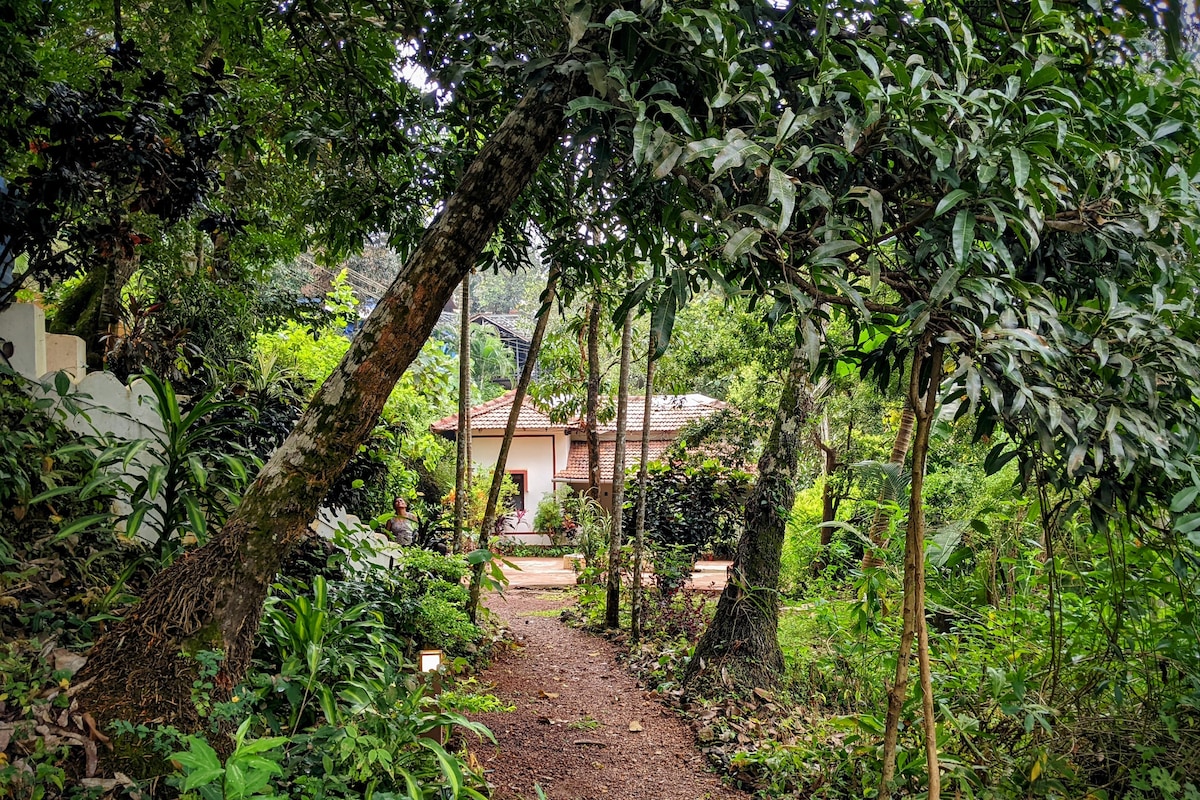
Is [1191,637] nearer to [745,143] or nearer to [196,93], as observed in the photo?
[745,143]

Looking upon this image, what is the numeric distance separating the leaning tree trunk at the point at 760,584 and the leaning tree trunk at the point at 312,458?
2.87 m

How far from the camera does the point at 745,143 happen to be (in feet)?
5.11

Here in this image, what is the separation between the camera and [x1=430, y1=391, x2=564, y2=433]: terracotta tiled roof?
56.7 ft

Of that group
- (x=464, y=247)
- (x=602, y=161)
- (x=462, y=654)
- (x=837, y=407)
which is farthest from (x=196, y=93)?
(x=837, y=407)

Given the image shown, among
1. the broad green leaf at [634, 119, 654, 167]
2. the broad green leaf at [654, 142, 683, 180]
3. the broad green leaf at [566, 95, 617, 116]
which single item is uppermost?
the broad green leaf at [566, 95, 617, 116]

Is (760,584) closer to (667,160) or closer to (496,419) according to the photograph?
(667,160)

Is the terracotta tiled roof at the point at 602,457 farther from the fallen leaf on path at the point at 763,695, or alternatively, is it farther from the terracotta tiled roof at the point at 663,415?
the fallen leaf on path at the point at 763,695

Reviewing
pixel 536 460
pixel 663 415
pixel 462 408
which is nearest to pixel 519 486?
pixel 536 460

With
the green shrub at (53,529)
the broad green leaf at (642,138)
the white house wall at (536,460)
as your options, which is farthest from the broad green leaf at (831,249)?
the white house wall at (536,460)

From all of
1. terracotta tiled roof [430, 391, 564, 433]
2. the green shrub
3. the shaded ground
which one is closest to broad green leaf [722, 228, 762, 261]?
the green shrub

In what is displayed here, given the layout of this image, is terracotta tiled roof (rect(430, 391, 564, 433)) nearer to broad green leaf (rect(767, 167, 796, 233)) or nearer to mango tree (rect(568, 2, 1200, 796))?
mango tree (rect(568, 2, 1200, 796))

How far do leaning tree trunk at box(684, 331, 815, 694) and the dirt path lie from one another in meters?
0.47

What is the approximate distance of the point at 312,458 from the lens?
2.33 m

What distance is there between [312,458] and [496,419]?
1545 cm
